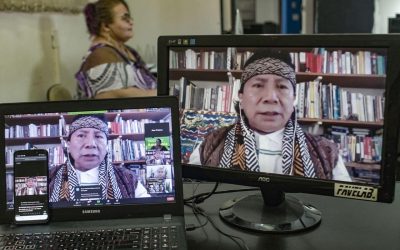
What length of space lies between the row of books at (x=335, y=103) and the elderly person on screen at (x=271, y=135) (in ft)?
0.07

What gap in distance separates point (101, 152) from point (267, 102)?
0.35 metres

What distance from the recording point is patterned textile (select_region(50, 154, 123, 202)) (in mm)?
931

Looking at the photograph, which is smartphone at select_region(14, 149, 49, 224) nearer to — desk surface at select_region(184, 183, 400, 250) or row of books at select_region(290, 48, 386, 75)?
desk surface at select_region(184, 183, 400, 250)

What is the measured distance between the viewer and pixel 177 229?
0.88 meters

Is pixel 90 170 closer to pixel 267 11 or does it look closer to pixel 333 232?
pixel 333 232

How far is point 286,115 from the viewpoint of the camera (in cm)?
92

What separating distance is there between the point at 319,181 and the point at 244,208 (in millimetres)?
207

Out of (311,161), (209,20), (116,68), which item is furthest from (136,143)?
(209,20)

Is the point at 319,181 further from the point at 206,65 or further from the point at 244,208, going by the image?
the point at 206,65

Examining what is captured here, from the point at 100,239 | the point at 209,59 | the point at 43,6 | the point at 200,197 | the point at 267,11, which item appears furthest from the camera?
the point at 267,11

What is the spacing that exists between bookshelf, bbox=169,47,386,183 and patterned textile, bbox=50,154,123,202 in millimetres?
273

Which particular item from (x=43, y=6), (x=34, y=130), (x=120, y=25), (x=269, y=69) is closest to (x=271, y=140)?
(x=269, y=69)

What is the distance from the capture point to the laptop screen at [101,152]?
36.7 inches

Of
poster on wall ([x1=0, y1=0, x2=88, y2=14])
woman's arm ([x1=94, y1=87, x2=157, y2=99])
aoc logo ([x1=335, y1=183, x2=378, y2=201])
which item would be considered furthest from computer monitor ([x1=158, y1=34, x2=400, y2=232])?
poster on wall ([x1=0, y1=0, x2=88, y2=14])
